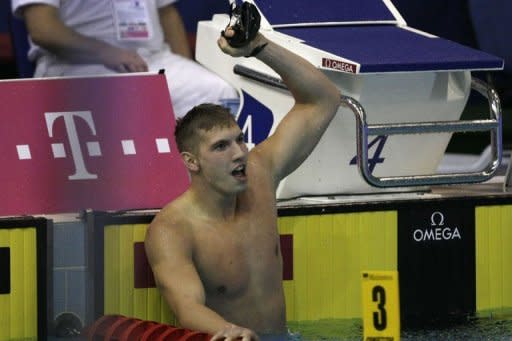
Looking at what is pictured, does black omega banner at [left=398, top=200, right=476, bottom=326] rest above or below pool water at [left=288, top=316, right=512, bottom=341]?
above

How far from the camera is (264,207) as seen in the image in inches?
177

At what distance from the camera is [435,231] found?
5.07 meters

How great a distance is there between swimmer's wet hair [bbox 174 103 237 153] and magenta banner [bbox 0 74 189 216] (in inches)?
15.2

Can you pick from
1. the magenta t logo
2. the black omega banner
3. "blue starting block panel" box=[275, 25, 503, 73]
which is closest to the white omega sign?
the black omega banner

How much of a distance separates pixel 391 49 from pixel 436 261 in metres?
0.71

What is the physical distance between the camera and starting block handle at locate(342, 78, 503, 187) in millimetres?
4770

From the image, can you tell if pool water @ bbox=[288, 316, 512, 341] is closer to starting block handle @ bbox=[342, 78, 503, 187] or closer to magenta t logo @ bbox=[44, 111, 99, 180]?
starting block handle @ bbox=[342, 78, 503, 187]

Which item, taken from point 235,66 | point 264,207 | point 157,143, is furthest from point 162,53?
point 264,207

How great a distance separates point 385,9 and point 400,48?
17.9 inches

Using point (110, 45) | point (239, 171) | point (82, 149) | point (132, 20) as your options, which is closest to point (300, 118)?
point (239, 171)

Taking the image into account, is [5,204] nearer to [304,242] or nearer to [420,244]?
[304,242]

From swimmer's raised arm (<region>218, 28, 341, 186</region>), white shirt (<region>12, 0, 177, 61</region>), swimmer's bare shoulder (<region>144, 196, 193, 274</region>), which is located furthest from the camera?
white shirt (<region>12, 0, 177, 61</region>)

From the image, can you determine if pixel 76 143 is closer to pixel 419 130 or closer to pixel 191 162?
pixel 191 162

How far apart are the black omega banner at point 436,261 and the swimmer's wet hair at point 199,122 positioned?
3.00ft
